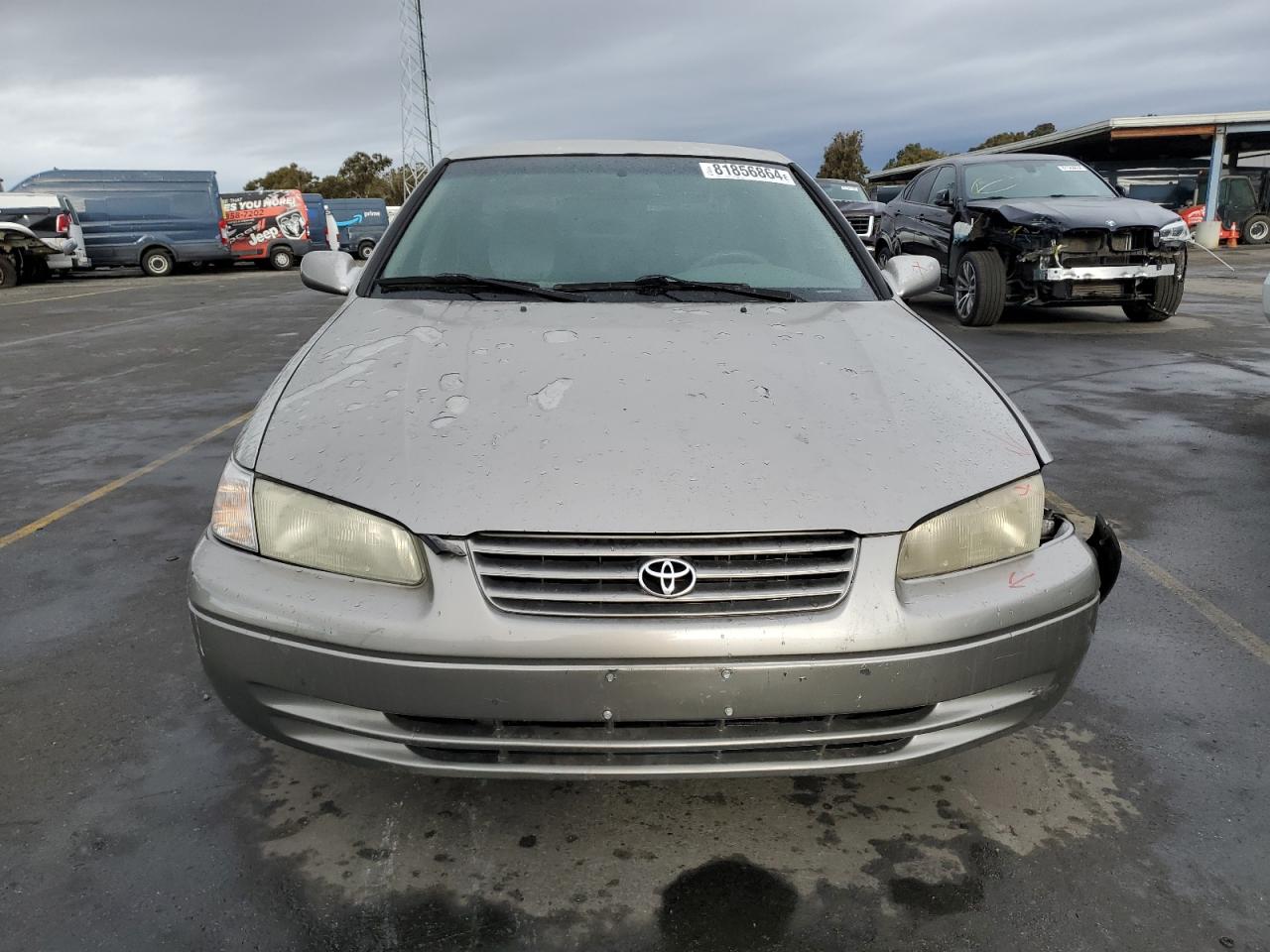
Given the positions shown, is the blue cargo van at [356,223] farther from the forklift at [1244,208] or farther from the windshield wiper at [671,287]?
the windshield wiper at [671,287]

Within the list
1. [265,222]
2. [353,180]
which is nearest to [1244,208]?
[265,222]

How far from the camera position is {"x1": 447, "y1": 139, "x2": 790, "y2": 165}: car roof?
341 cm

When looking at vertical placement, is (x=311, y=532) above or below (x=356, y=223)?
below

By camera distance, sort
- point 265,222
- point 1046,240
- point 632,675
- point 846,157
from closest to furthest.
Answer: point 632,675
point 1046,240
point 265,222
point 846,157

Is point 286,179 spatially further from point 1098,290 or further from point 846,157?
point 1098,290

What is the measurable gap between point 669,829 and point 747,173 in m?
2.22

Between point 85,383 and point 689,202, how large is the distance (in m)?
6.92

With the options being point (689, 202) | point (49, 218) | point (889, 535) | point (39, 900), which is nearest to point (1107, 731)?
point (889, 535)

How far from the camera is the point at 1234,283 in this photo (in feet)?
50.9

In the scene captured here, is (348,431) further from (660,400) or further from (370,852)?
(370,852)

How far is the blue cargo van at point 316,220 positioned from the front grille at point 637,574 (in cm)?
2740

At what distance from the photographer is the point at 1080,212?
905 cm

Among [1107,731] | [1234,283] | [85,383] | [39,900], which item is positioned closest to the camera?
[39,900]

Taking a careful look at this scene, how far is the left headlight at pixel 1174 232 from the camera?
905cm
